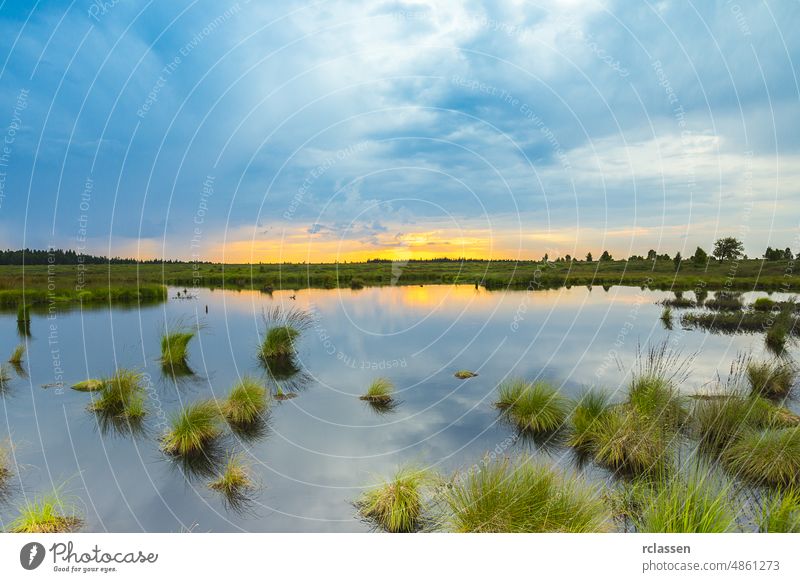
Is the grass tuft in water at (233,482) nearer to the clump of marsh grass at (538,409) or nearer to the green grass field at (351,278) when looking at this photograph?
the clump of marsh grass at (538,409)

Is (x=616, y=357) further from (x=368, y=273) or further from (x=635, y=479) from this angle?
(x=368, y=273)

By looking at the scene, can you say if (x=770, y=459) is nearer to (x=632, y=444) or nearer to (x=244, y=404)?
(x=632, y=444)

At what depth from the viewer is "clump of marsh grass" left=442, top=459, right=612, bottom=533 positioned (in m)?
6.04

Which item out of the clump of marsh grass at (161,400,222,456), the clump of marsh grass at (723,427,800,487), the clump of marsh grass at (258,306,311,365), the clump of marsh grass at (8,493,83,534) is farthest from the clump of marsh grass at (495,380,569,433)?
the clump of marsh grass at (258,306,311,365)

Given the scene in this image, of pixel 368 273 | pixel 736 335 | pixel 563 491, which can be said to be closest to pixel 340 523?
pixel 563 491

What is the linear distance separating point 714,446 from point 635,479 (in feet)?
6.01

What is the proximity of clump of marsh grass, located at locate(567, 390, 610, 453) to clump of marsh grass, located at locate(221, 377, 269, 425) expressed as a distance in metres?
7.64

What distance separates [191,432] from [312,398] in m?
5.09

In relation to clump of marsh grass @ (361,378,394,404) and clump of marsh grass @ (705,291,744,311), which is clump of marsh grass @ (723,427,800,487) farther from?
clump of marsh grass @ (705,291,744,311)

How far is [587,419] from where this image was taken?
10.3m

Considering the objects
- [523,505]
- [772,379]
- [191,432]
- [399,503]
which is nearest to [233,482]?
[191,432]

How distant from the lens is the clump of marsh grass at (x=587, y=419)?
993 centimetres

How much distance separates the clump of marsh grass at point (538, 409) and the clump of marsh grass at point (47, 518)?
8.87 m

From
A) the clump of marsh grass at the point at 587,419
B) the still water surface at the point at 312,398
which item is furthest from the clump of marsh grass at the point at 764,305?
the clump of marsh grass at the point at 587,419
